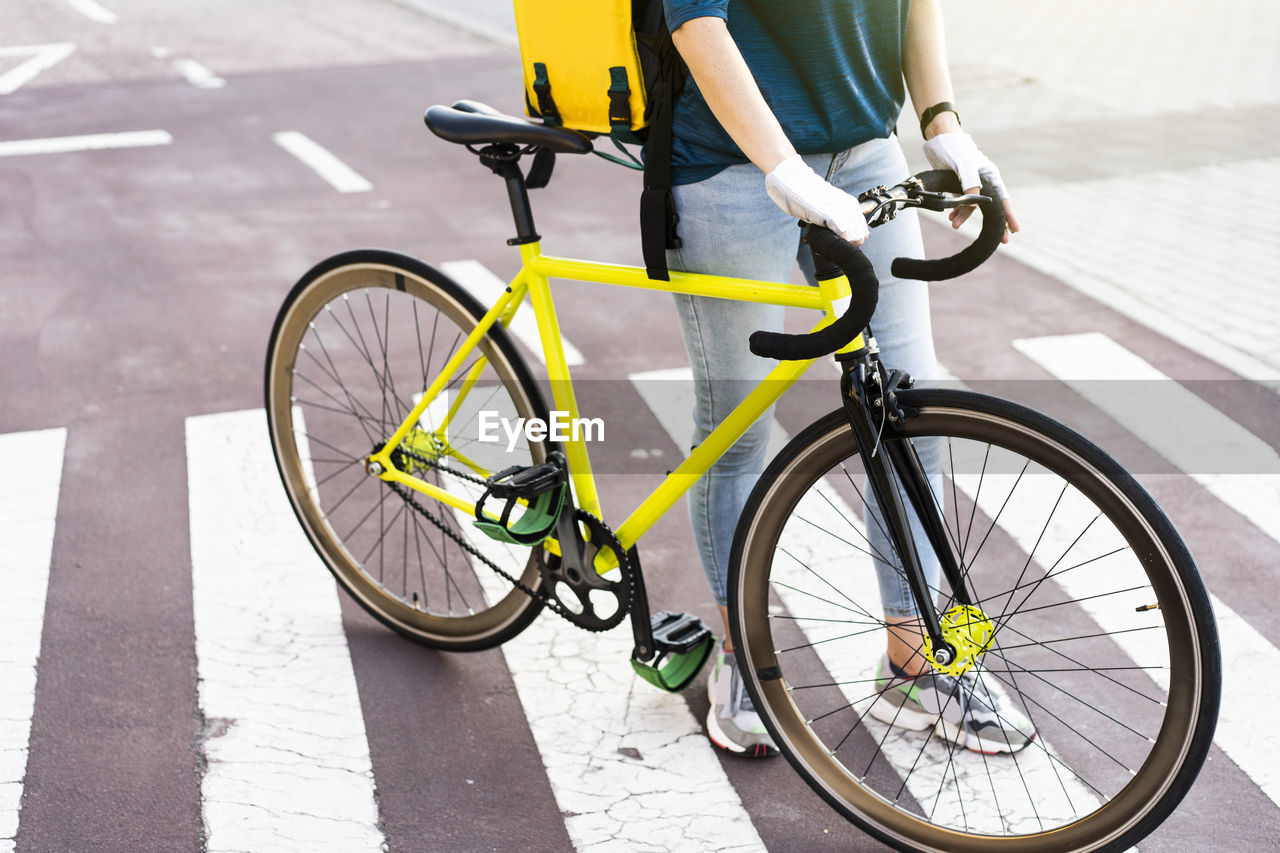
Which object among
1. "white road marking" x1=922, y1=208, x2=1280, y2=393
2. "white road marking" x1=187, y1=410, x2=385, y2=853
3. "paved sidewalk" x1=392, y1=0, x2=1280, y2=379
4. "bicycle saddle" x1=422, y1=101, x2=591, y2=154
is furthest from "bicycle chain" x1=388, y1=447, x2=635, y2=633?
"paved sidewalk" x1=392, y1=0, x2=1280, y2=379

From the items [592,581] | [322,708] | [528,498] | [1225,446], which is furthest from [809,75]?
[1225,446]

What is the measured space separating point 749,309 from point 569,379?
1.53ft

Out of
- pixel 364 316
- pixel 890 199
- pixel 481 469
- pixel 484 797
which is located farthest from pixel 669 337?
pixel 890 199

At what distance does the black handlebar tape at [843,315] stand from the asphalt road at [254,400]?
116 cm

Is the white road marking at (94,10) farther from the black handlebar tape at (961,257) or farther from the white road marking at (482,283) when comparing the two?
the black handlebar tape at (961,257)

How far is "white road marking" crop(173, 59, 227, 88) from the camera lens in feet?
38.9

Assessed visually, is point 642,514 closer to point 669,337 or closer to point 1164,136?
point 669,337

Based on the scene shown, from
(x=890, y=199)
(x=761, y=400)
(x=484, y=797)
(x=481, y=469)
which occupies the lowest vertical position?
(x=484, y=797)

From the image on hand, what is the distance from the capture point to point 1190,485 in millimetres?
4293

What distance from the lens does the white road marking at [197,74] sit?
1186 cm

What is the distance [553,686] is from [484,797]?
1.49 feet

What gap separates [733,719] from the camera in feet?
10.1

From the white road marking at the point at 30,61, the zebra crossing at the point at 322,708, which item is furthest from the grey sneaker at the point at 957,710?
the white road marking at the point at 30,61

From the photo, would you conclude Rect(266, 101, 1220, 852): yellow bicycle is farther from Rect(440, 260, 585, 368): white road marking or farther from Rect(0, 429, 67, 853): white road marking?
Rect(440, 260, 585, 368): white road marking
